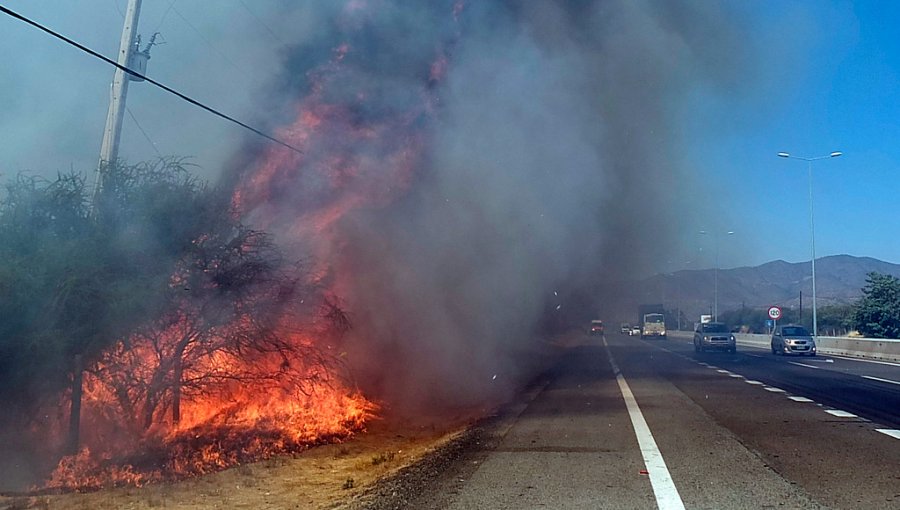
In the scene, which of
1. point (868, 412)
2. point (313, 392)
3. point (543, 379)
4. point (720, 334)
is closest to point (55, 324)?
point (313, 392)

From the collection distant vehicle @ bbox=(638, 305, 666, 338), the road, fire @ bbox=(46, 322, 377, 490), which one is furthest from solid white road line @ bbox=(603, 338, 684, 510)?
distant vehicle @ bbox=(638, 305, 666, 338)

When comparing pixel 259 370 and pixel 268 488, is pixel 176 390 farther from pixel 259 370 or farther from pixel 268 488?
pixel 268 488

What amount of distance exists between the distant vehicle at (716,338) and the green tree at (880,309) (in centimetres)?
1500

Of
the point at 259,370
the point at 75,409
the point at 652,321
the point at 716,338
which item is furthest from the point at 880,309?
the point at 75,409

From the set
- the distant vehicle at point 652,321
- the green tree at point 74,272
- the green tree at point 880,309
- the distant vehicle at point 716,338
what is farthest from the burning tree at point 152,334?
the distant vehicle at point 652,321

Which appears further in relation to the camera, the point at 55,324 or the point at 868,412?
the point at 868,412

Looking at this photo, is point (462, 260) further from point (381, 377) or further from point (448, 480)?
point (448, 480)

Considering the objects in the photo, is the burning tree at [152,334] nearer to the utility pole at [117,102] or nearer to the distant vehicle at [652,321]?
the utility pole at [117,102]

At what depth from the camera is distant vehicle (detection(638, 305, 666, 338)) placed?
70562 millimetres

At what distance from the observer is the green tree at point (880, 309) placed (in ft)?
156

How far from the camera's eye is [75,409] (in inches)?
438

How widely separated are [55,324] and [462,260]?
1422 centimetres

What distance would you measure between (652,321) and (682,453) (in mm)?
65323

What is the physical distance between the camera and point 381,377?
738 inches
